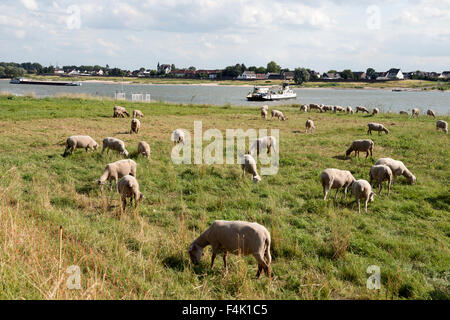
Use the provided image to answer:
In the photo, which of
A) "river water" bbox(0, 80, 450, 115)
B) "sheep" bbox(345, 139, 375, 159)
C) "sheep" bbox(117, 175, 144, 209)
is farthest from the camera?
"river water" bbox(0, 80, 450, 115)

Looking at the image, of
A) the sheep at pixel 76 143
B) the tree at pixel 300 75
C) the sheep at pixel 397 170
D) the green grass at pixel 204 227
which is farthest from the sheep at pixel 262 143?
the tree at pixel 300 75

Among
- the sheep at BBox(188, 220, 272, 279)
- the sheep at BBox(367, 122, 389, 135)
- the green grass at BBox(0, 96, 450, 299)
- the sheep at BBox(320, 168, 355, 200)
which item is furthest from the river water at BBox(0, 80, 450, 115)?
the sheep at BBox(188, 220, 272, 279)

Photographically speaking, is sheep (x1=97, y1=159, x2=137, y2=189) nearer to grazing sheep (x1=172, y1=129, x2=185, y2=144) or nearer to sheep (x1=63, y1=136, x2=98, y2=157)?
sheep (x1=63, y1=136, x2=98, y2=157)

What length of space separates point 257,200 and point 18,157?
Result: 10.2m

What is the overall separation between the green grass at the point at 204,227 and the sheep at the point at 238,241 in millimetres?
229

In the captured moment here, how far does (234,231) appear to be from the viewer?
562 cm

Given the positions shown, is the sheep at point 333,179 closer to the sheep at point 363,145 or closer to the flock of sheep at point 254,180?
the flock of sheep at point 254,180

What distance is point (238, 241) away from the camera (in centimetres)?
544

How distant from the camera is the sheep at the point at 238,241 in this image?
215 inches

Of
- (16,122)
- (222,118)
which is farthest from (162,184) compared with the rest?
(222,118)

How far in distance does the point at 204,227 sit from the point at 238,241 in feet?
6.55

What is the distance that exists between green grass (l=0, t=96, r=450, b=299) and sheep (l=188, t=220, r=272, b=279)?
229 mm

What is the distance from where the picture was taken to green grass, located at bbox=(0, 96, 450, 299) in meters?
5.04

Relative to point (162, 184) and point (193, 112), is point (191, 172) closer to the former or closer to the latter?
point (162, 184)
